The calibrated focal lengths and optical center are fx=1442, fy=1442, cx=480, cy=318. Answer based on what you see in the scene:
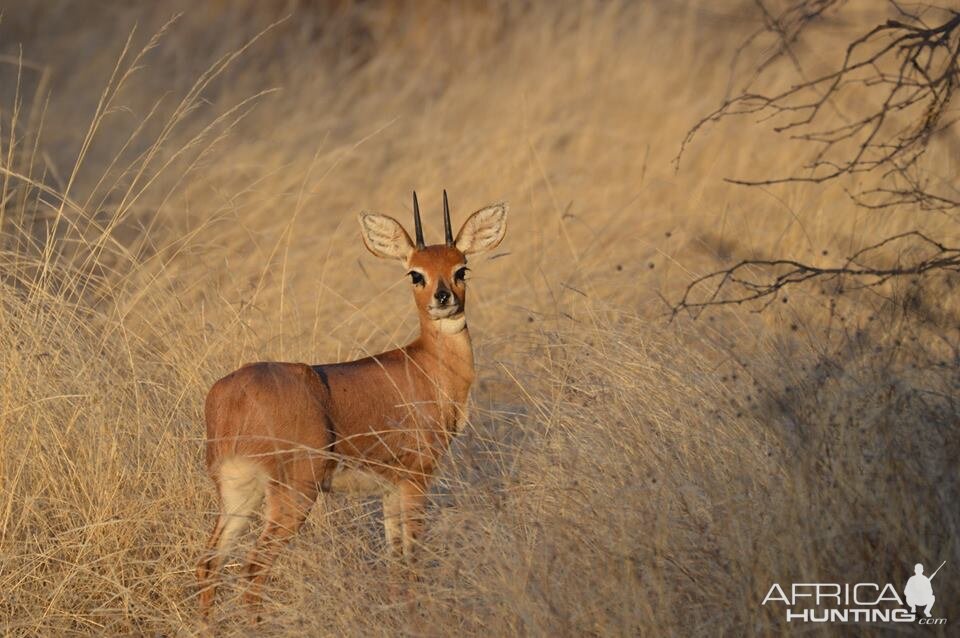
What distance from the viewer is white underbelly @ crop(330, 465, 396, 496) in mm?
5367

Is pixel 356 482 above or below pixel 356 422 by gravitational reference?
below

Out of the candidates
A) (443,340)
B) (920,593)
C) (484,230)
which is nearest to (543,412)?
(443,340)

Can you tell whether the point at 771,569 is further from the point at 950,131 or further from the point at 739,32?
the point at 739,32

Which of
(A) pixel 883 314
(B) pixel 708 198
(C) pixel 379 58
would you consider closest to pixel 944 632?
(A) pixel 883 314

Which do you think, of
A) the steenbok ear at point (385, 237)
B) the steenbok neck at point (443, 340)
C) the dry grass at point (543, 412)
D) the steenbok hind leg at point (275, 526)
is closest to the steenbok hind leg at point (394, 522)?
the dry grass at point (543, 412)

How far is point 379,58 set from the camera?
16969mm

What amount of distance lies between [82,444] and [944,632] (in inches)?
135

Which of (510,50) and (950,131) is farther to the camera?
(510,50)

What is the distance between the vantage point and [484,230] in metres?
6.21

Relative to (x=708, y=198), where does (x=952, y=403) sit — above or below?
below
